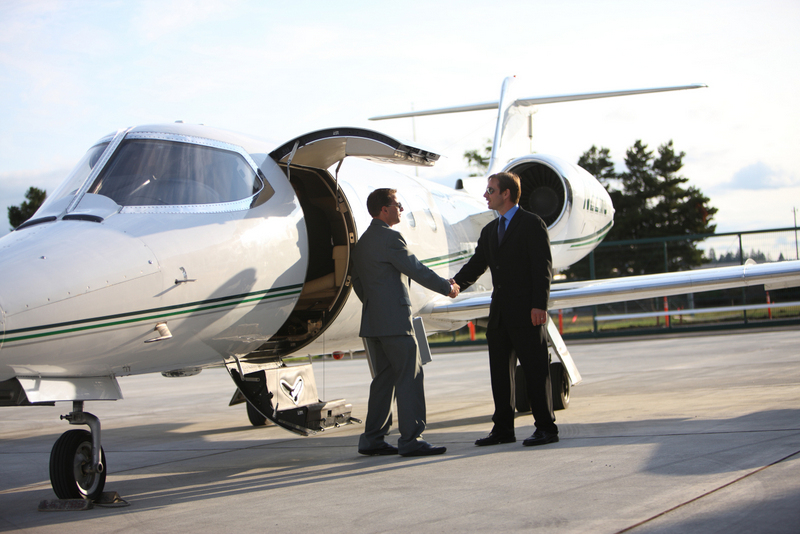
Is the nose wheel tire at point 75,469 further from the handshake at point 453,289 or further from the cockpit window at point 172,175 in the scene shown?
the handshake at point 453,289

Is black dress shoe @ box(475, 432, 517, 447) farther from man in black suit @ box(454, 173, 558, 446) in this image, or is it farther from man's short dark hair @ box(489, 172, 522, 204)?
man's short dark hair @ box(489, 172, 522, 204)

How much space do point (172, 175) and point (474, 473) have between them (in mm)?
2904

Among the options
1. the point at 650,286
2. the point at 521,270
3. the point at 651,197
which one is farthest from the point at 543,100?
the point at 651,197

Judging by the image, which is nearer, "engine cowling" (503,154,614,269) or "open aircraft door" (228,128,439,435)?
"open aircraft door" (228,128,439,435)

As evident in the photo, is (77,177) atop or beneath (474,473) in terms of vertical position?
atop

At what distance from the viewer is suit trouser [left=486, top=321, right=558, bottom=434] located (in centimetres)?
598

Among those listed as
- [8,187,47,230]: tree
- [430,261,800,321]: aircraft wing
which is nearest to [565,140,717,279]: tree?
[8,187,47,230]: tree

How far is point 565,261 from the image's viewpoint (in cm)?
1213

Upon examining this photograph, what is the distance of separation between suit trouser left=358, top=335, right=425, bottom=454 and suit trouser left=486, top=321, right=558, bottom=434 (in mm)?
658

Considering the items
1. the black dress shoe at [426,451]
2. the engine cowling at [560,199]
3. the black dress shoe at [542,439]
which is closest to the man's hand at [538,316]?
the black dress shoe at [542,439]

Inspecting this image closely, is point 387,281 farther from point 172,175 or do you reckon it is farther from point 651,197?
point 651,197

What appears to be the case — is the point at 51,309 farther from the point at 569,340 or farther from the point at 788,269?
the point at 569,340

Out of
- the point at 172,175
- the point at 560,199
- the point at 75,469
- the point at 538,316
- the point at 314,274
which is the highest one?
the point at 560,199

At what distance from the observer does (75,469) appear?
4781 millimetres
